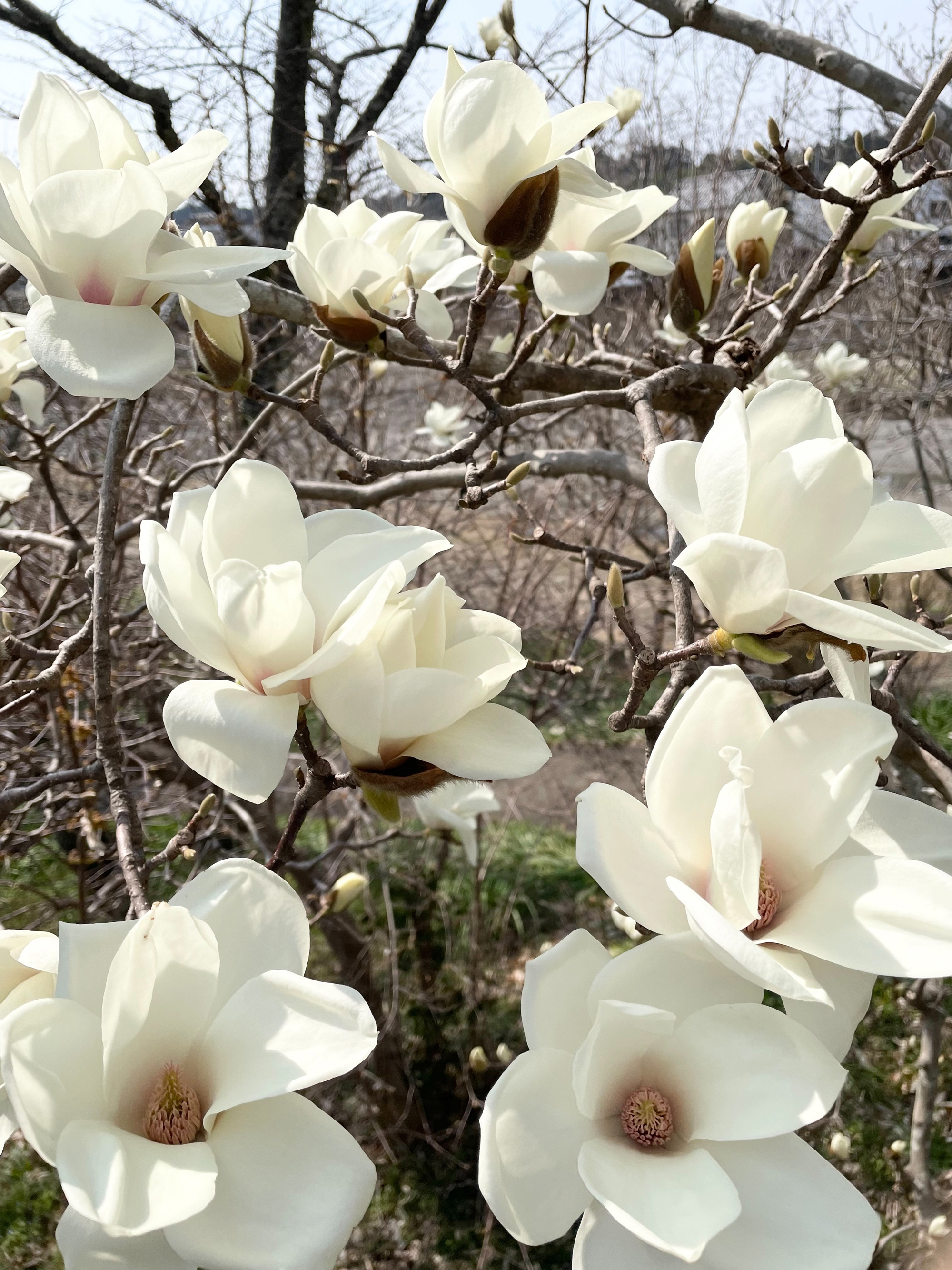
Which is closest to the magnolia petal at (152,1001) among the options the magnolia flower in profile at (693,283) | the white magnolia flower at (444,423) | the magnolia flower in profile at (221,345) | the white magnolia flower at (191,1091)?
the white magnolia flower at (191,1091)

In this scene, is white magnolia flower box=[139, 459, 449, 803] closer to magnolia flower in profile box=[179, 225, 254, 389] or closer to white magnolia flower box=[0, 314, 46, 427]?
magnolia flower in profile box=[179, 225, 254, 389]

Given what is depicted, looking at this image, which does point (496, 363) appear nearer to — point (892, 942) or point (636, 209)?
point (636, 209)

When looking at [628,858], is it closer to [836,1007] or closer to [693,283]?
[836,1007]

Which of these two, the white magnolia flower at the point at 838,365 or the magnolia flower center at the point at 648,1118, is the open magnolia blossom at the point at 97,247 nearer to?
the magnolia flower center at the point at 648,1118

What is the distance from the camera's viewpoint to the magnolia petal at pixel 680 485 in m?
0.55

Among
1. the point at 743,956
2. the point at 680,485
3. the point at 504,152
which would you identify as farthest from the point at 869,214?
the point at 743,956

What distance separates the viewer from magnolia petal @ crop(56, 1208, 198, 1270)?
414mm

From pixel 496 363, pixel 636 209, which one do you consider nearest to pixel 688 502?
pixel 636 209

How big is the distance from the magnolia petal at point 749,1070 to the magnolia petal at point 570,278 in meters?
0.67

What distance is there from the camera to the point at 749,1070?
439 millimetres

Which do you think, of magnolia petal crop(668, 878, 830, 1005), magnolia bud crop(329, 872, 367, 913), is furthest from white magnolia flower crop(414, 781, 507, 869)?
magnolia petal crop(668, 878, 830, 1005)

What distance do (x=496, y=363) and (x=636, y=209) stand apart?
0.55m

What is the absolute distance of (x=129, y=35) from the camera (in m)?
3.17

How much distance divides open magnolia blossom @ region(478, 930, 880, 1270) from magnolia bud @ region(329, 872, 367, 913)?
32.9 inches
